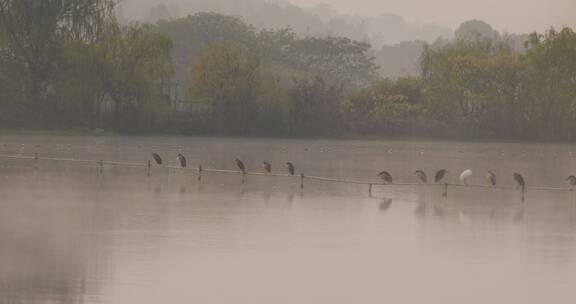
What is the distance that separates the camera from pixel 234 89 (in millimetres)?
68500

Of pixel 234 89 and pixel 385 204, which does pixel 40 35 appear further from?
pixel 385 204

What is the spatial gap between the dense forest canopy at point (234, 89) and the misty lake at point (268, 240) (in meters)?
25.0

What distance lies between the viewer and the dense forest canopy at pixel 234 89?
60.6m

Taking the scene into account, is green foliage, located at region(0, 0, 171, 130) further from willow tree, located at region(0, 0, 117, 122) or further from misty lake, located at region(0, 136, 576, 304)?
misty lake, located at region(0, 136, 576, 304)

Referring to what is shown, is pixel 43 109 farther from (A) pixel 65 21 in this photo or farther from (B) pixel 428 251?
(B) pixel 428 251

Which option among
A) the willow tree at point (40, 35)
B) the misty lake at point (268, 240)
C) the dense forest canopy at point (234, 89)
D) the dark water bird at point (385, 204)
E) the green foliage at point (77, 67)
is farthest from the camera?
the dense forest canopy at point (234, 89)

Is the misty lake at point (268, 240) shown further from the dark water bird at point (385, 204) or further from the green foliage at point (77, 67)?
the green foliage at point (77, 67)

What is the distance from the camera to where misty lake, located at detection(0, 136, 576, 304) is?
14508 mm

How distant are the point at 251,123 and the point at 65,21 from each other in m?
11.9

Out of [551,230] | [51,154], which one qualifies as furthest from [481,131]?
[551,230]

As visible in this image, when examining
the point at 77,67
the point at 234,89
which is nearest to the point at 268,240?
the point at 77,67

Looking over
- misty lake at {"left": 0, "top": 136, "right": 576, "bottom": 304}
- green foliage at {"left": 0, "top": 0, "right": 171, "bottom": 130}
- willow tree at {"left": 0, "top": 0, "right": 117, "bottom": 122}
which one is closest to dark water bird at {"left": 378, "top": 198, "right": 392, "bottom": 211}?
misty lake at {"left": 0, "top": 136, "right": 576, "bottom": 304}

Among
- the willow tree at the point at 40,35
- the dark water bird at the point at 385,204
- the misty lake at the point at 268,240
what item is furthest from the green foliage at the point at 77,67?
the dark water bird at the point at 385,204

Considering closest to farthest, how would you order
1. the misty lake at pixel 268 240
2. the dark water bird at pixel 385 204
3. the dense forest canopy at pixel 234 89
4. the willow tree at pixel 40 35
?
the misty lake at pixel 268 240 → the dark water bird at pixel 385 204 → the willow tree at pixel 40 35 → the dense forest canopy at pixel 234 89
